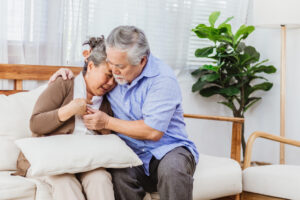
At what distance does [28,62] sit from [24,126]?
2.04 feet

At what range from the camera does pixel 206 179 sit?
6.91ft

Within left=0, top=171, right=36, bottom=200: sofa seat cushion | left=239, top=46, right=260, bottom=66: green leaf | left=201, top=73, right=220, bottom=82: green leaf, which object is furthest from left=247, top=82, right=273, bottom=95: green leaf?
left=0, top=171, right=36, bottom=200: sofa seat cushion

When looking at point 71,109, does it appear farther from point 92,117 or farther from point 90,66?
point 90,66

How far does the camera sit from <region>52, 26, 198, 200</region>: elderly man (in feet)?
6.10

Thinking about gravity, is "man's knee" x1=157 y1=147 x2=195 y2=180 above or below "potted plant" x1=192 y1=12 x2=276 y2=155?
below

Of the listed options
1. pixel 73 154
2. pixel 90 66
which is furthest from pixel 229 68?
pixel 73 154

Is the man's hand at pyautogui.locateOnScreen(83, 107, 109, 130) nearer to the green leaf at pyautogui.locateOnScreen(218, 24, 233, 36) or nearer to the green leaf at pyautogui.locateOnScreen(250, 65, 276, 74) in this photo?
the green leaf at pyautogui.locateOnScreen(218, 24, 233, 36)

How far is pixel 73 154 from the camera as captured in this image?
1.70 meters

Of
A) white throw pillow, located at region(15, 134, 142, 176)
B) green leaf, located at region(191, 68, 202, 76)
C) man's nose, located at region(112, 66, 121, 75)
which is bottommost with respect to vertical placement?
white throw pillow, located at region(15, 134, 142, 176)

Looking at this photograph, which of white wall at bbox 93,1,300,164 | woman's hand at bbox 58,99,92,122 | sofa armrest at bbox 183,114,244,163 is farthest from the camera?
white wall at bbox 93,1,300,164

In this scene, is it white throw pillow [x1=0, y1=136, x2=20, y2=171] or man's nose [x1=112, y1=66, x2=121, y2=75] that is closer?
man's nose [x1=112, y1=66, x2=121, y2=75]

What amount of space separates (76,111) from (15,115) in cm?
47

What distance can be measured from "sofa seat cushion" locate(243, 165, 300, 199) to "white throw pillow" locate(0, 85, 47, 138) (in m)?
1.22

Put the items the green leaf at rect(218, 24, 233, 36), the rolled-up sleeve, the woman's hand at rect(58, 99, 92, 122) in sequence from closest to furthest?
1. the woman's hand at rect(58, 99, 92, 122)
2. the rolled-up sleeve
3. the green leaf at rect(218, 24, 233, 36)
